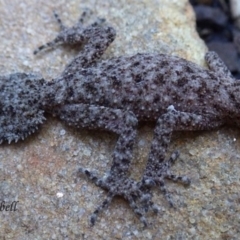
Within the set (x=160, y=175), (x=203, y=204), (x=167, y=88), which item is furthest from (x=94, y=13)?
(x=203, y=204)

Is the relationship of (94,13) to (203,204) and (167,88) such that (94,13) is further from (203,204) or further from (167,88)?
(203,204)

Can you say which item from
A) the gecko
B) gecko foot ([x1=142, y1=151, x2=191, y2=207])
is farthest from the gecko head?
gecko foot ([x1=142, y1=151, x2=191, y2=207])

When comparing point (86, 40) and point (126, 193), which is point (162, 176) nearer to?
point (126, 193)

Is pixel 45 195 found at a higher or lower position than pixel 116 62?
lower

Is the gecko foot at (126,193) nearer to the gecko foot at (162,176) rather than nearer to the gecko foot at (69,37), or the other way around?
the gecko foot at (162,176)

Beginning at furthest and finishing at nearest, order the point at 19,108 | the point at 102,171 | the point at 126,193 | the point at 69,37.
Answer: the point at 69,37 → the point at 19,108 → the point at 102,171 → the point at 126,193

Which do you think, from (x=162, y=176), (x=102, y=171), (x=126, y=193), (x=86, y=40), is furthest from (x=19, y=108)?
(x=162, y=176)

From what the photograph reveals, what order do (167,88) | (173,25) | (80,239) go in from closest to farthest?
1. (80,239)
2. (167,88)
3. (173,25)
